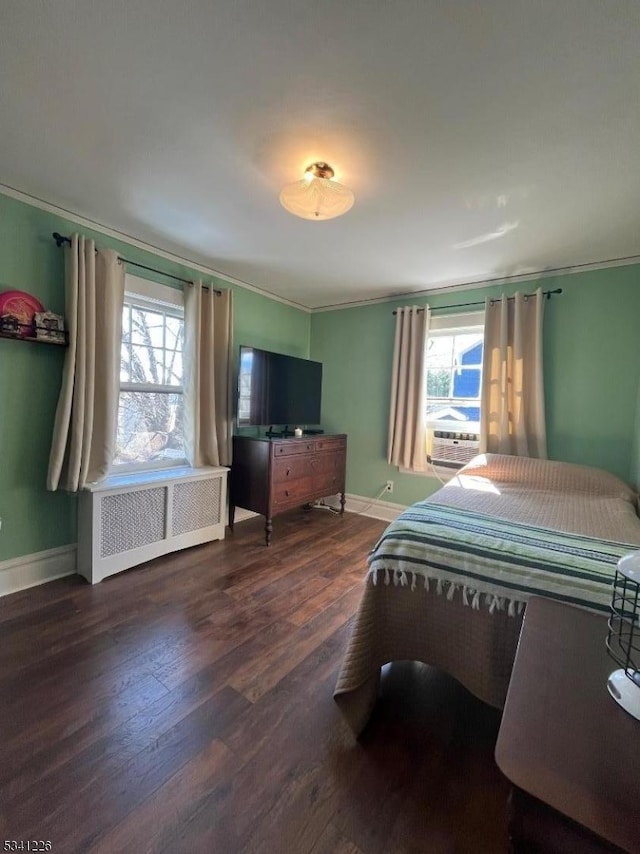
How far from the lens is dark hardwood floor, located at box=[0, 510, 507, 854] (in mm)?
986

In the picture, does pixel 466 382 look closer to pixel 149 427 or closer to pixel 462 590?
pixel 462 590

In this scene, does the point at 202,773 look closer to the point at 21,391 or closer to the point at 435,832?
the point at 435,832

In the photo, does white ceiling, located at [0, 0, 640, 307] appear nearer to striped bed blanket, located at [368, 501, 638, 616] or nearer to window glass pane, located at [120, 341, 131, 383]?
window glass pane, located at [120, 341, 131, 383]

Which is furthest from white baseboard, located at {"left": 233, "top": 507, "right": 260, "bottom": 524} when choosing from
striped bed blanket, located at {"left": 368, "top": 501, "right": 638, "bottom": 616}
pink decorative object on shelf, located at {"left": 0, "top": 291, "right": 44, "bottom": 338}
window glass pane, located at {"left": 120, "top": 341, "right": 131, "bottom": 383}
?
striped bed blanket, located at {"left": 368, "top": 501, "right": 638, "bottom": 616}

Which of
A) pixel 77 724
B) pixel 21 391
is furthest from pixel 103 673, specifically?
pixel 21 391

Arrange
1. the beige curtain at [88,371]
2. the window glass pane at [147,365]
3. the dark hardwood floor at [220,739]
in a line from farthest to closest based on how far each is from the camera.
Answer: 1. the window glass pane at [147,365]
2. the beige curtain at [88,371]
3. the dark hardwood floor at [220,739]

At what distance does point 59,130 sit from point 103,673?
238 cm

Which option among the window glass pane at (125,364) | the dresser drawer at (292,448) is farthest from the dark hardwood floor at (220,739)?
the window glass pane at (125,364)

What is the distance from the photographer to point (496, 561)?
120cm

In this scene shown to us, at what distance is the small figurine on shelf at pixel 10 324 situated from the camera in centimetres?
194

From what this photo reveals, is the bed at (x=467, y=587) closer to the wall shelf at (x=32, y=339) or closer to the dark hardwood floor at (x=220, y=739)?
the dark hardwood floor at (x=220, y=739)

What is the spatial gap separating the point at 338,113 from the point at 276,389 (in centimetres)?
218

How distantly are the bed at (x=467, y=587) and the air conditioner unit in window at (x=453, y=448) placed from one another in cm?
154

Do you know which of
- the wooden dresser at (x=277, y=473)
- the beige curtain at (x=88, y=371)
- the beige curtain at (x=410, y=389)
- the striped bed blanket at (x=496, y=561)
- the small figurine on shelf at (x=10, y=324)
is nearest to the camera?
the striped bed blanket at (x=496, y=561)
